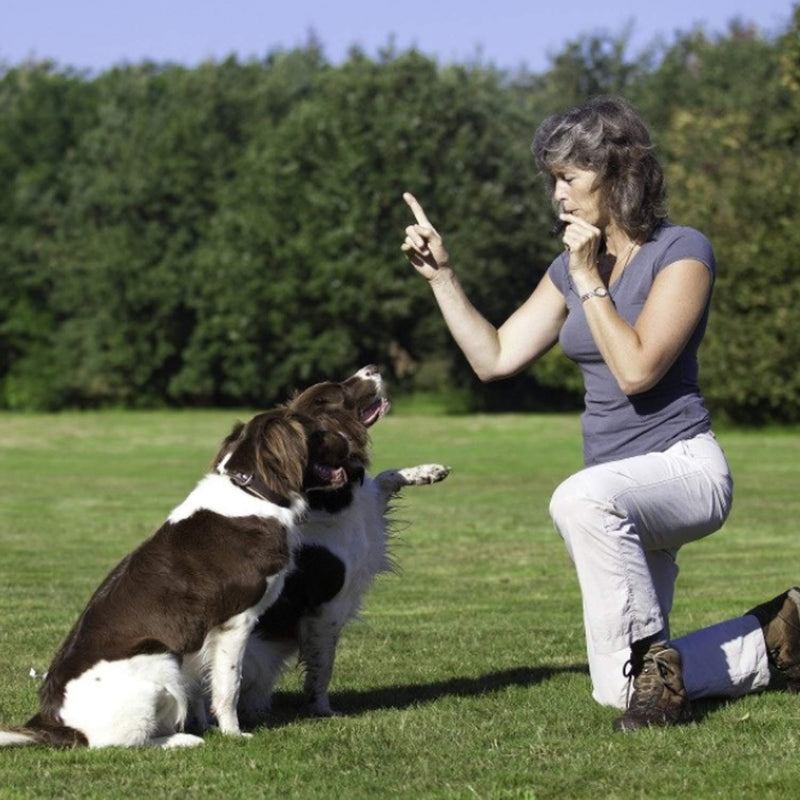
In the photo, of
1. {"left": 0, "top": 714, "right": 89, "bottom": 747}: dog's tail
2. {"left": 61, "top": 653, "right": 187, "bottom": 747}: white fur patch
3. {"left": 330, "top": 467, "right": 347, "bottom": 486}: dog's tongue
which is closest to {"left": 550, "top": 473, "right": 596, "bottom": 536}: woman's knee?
{"left": 330, "top": 467, "right": 347, "bottom": 486}: dog's tongue

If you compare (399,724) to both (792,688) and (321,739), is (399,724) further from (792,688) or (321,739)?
(792,688)

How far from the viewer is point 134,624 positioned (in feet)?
19.4

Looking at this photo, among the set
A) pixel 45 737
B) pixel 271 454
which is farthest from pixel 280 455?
pixel 45 737

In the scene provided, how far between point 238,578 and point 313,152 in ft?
146

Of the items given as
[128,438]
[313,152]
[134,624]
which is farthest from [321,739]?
[313,152]

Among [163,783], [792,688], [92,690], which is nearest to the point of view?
[163,783]

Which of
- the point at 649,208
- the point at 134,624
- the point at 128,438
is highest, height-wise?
the point at 649,208

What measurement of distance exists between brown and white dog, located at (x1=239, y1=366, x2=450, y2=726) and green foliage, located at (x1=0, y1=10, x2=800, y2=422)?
3550 cm

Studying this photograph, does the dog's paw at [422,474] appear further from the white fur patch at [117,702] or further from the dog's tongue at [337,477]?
the white fur patch at [117,702]

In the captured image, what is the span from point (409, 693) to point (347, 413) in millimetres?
1456

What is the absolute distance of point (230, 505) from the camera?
6.19 meters

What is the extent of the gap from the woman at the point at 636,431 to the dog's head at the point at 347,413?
93cm

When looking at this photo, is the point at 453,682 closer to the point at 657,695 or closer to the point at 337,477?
the point at 337,477

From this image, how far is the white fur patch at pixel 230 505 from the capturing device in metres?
6.18
